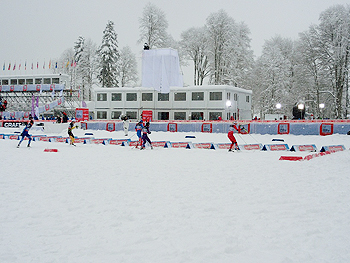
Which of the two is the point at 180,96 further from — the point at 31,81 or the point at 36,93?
the point at 31,81

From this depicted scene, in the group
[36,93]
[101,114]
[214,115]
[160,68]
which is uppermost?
[160,68]

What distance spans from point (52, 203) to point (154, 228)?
3.07 meters

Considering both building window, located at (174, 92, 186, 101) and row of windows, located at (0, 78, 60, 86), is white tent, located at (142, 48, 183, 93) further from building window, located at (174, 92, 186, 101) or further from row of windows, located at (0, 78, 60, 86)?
row of windows, located at (0, 78, 60, 86)

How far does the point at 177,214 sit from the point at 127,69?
61.2m

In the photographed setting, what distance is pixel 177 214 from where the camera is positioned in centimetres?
653

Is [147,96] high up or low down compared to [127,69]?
down

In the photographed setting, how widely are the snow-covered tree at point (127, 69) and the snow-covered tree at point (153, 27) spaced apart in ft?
50.8

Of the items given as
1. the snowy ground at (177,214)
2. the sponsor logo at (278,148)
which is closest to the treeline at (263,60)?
the sponsor logo at (278,148)

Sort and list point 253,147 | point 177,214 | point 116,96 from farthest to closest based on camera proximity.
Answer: point 116,96 < point 253,147 < point 177,214

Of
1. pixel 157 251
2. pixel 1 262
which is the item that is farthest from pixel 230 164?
pixel 1 262

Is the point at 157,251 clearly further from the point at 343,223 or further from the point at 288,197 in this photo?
the point at 288,197

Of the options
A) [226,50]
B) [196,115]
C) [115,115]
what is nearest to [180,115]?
[196,115]

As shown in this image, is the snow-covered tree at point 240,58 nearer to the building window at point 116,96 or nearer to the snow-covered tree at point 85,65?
the building window at point 116,96

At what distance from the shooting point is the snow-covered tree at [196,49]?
57.3 meters
